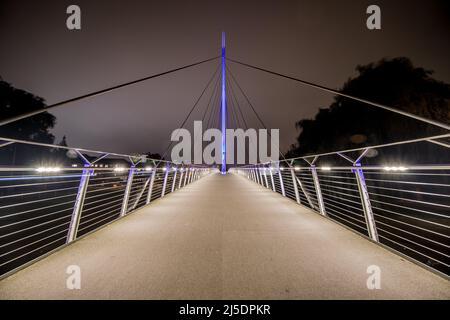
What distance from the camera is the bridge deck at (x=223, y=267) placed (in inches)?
72.4

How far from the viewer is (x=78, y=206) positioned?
3.19m

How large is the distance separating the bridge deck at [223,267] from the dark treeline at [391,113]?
10194 mm

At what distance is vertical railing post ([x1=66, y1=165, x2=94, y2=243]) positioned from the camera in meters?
2.99

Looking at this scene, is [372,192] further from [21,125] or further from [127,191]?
[21,125]

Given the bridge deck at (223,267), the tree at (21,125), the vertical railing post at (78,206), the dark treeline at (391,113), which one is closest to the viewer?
the bridge deck at (223,267)

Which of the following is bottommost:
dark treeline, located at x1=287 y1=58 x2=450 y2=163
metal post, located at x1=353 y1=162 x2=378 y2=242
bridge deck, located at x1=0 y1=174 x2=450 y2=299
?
bridge deck, located at x1=0 y1=174 x2=450 y2=299

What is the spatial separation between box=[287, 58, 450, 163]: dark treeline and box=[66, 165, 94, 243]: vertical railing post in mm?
12200

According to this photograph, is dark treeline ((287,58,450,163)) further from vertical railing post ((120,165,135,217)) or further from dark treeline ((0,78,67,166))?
dark treeline ((0,78,67,166))

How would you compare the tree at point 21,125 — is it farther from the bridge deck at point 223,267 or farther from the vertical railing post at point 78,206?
the bridge deck at point 223,267

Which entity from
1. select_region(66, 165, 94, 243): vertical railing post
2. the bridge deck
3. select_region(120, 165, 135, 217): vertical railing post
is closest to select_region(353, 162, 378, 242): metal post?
the bridge deck

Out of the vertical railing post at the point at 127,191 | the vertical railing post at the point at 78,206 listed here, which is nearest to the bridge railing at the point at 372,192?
the vertical railing post at the point at 78,206
